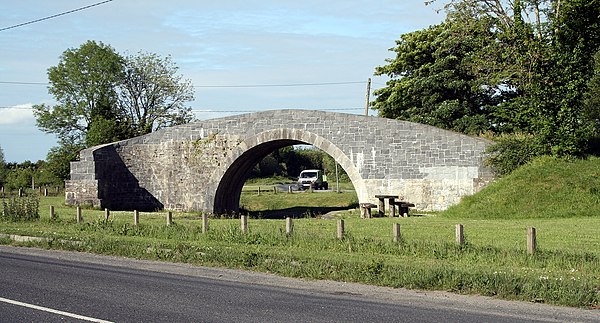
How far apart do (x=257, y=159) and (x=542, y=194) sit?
16.9 m

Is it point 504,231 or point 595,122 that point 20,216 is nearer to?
point 504,231

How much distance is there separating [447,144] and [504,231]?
1193cm

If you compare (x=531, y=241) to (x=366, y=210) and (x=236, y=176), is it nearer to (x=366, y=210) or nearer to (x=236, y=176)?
(x=366, y=210)

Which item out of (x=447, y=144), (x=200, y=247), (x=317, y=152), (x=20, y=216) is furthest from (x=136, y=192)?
(x=317, y=152)

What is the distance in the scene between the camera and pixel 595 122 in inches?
1328

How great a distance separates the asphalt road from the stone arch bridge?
20294 mm

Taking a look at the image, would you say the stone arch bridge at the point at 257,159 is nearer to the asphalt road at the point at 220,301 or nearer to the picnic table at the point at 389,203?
the picnic table at the point at 389,203

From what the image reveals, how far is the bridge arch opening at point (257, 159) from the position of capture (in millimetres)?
36062

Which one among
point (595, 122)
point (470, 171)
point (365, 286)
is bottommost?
point (365, 286)

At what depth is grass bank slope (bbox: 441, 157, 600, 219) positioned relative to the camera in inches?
1115

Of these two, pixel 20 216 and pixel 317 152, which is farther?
pixel 317 152

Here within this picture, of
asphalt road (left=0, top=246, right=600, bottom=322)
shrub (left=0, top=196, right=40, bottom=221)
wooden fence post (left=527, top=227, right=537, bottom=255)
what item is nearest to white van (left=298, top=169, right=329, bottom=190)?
shrub (left=0, top=196, right=40, bottom=221)

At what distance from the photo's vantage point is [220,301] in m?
11.3

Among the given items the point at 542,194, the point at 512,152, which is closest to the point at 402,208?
the point at 512,152
